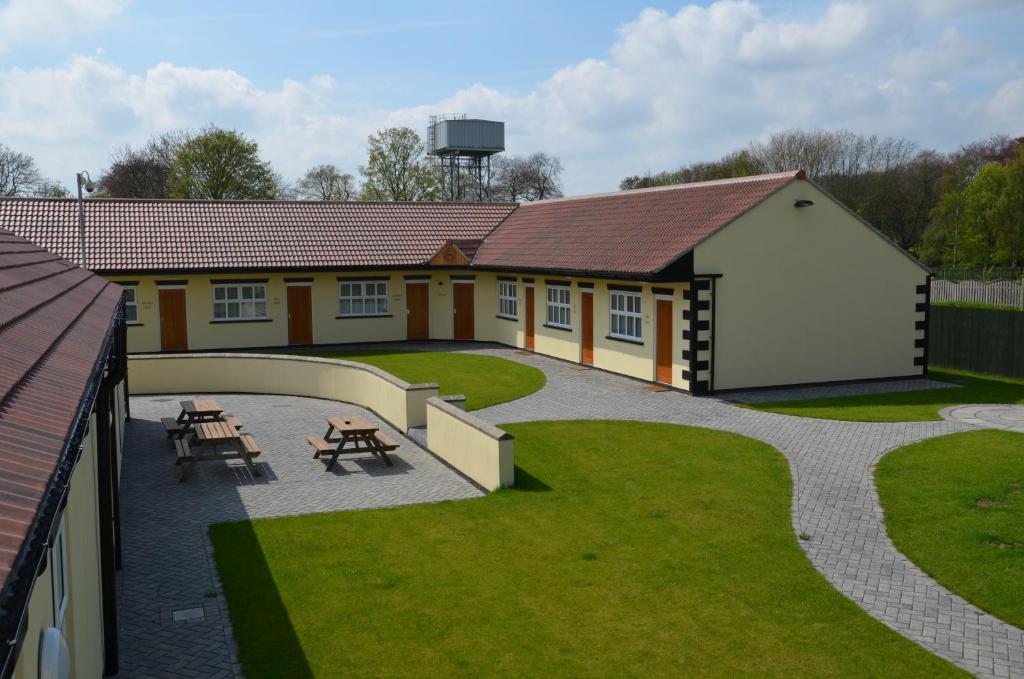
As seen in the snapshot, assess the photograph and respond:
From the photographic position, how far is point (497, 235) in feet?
114

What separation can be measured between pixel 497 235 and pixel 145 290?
12409 millimetres

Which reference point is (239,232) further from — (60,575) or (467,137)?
(467,137)

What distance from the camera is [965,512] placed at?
1287 cm

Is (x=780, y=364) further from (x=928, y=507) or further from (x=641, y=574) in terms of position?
(x=641, y=574)

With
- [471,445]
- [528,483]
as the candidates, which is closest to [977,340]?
[528,483]

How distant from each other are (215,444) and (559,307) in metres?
14.2

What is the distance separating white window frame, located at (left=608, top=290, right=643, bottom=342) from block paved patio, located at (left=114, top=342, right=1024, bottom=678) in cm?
126

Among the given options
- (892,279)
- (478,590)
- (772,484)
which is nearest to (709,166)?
(892,279)

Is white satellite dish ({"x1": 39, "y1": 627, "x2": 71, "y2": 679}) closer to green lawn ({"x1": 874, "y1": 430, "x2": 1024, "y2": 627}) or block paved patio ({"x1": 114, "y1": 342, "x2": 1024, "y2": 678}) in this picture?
block paved patio ({"x1": 114, "y1": 342, "x2": 1024, "y2": 678})

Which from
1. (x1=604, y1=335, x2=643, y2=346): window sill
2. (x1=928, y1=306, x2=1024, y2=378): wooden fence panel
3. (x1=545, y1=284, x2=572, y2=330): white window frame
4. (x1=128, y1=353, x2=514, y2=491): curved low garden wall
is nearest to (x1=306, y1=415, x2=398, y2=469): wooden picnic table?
(x1=128, y1=353, x2=514, y2=491): curved low garden wall

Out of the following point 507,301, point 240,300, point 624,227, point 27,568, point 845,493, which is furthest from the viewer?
point 507,301

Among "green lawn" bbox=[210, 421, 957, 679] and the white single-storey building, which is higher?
the white single-storey building

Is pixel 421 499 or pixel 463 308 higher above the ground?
pixel 463 308

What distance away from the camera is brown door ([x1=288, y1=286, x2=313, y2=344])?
31.7 meters
